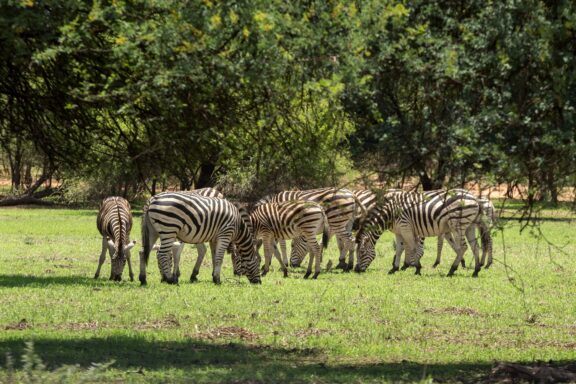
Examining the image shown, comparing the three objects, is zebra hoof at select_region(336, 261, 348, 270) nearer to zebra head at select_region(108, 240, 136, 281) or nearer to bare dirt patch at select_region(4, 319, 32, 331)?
zebra head at select_region(108, 240, 136, 281)

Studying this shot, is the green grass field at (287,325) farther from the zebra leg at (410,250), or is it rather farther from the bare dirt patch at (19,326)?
the zebra leg at (410,250)

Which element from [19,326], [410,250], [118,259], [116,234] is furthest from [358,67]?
[410,250]

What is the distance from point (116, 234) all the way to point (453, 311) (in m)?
7.85

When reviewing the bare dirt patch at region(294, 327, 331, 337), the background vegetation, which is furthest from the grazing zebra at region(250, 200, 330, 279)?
the background vegetation

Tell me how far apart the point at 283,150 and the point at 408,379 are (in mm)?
3021

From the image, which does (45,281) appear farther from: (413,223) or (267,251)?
(413,223)

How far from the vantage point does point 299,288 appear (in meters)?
19.0

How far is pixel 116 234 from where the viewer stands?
21094mm

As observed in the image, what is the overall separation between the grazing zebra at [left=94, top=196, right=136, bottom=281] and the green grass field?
47cm

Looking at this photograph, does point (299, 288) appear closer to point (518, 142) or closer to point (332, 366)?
point (332, 366)

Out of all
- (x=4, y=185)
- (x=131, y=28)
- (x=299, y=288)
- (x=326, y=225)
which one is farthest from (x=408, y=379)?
(x=4, y=185)

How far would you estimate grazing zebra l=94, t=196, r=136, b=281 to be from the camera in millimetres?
20500

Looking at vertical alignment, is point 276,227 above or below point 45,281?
above

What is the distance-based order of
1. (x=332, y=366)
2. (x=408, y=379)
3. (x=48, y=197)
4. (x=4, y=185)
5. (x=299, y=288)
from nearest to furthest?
(x=408, y=379) < (x=332, y=366) < (x=299, y=288) < (x=48, y=197) < (x=4, y=185)
